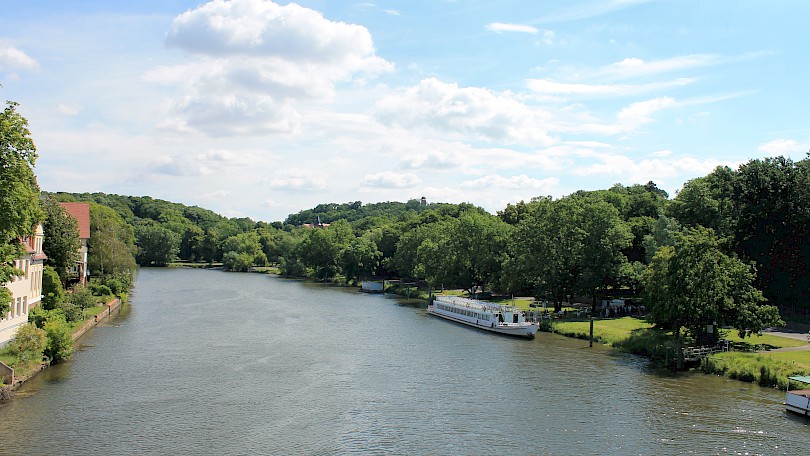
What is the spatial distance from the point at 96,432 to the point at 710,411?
29928 millimetres

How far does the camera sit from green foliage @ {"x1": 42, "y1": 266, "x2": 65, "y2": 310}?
54.2 meters

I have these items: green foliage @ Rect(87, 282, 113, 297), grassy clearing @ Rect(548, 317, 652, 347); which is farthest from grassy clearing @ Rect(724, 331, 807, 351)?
green foliage @ Rect(87, 282, 113, 297)

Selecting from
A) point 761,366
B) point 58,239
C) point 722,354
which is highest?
point 58,239

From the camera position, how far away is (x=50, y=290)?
55.0m

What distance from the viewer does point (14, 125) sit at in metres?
30.4

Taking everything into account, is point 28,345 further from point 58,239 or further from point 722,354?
point 722,354

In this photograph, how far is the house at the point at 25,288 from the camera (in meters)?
42.1

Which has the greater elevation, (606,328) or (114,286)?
→ (114,286)

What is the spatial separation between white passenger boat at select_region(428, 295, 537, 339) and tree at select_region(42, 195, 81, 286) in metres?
38.2

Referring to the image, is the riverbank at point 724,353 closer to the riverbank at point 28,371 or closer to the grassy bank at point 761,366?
the grassy bank at point 761,366

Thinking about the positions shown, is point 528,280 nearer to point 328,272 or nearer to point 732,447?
point 732,447

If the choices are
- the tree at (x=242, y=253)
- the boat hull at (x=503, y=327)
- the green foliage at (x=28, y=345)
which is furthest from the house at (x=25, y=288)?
the tree at (x=242, y=253)

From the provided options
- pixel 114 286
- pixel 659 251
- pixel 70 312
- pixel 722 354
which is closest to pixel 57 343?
pixel 70 312

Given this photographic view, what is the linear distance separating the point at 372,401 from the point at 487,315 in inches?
1165
